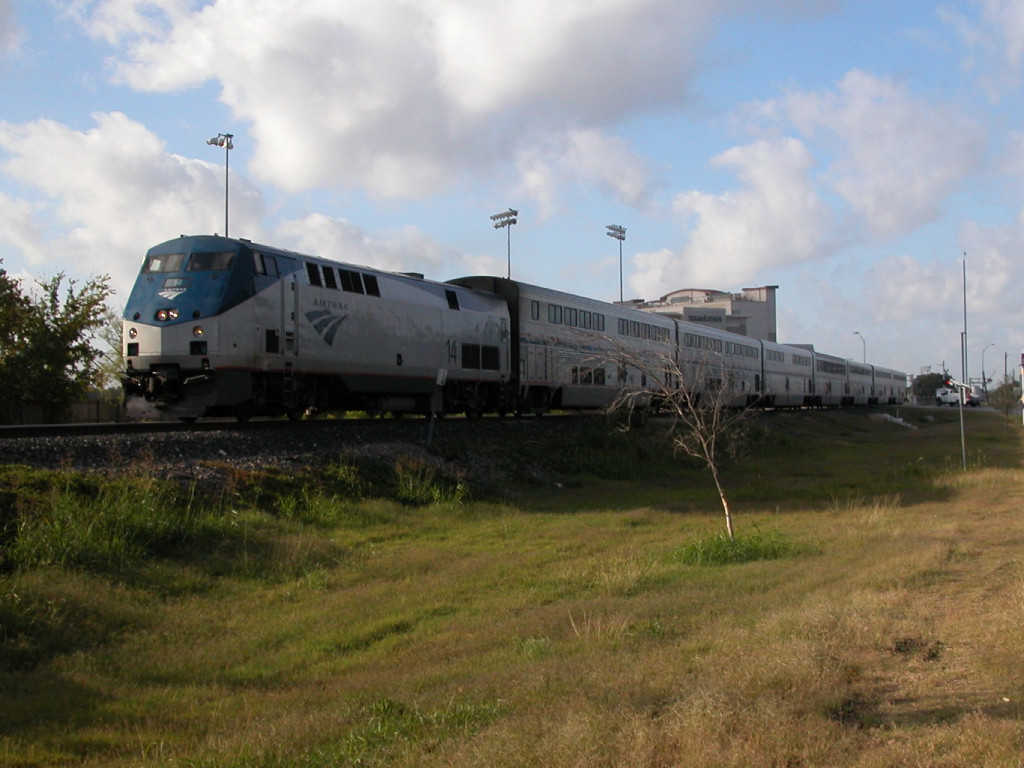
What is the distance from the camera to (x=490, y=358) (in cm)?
2658

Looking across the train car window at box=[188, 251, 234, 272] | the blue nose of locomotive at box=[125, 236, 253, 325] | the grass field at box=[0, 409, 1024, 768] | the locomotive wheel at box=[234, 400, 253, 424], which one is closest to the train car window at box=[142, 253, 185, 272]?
the blue nose of locomotive at box=[125, 236, 253, 325]

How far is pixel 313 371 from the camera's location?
19.7 m

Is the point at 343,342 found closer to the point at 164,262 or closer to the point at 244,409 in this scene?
the point at 244,409

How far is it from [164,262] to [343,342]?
4.14 m

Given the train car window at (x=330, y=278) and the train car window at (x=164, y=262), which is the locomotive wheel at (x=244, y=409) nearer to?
the train car window at (x=164, y=262)

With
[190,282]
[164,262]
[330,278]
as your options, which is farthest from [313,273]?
[164,262]

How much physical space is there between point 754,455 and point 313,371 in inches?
781

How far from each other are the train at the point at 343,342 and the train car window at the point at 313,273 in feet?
0.10

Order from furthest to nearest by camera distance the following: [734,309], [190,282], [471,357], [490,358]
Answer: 1. [734,309]
2. [490,358]
3. [471,357]
4. [190,282]

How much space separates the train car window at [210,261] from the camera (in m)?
18.0

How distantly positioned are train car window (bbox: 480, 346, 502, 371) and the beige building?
9219cm

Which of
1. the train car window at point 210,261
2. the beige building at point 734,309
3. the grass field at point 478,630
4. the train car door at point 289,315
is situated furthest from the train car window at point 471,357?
the beige building at point 734,309

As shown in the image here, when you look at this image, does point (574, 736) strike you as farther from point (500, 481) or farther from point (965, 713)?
point (500, 481)

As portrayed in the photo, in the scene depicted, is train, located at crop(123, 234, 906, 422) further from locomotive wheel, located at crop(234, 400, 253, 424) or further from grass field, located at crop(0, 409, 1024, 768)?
grass field, located at crop(0, 409, 1024, 768)
